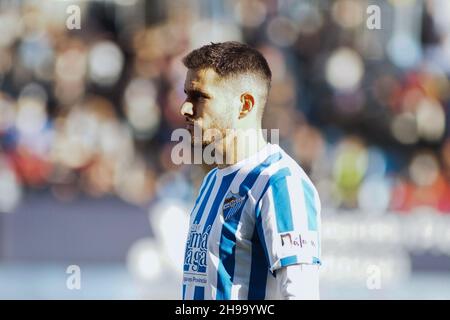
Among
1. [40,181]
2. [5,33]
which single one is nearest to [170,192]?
[40,181]

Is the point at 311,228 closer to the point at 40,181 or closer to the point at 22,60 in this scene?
the point at 40,181

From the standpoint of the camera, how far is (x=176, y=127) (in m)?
10.4

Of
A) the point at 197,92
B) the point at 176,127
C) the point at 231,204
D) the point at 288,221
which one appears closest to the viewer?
the point at 288,221

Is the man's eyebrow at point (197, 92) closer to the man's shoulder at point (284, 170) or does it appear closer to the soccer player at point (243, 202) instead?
the soccer player at point (243, 202)

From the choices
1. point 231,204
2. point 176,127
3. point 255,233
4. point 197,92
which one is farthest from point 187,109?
point 176,127

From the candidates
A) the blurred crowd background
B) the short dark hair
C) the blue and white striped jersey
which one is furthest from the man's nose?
the blurred crowd background

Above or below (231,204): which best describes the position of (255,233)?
below

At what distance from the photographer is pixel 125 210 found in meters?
10.1

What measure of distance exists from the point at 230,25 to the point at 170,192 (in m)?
2.14

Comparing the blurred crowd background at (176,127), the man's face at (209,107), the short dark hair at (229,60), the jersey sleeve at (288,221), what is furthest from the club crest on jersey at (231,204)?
the blurred crowd background at (176,127)

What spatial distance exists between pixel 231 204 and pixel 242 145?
27 cm

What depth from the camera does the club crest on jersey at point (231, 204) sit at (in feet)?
10.6

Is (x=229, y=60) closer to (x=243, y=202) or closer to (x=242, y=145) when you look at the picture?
(x=242, y=145)

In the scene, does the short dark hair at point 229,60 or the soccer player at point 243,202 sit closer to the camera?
the soccer player at point 243,202
